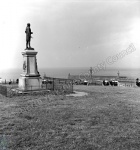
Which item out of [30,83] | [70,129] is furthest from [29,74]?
[70,129]

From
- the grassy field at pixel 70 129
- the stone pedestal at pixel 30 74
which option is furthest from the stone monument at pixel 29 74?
the grassy field at pixel 70 129

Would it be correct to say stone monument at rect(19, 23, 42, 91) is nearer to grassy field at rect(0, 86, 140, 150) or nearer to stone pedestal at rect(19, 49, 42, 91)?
stone pedestal at rect(19, 49, 42, 91)

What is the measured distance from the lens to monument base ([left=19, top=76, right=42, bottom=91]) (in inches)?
678

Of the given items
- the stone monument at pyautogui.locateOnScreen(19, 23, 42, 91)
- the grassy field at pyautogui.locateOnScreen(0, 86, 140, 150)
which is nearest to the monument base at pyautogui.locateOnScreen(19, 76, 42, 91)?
the stone monument at pyautogui.locateOnScreen(19, 23, 42, 91)

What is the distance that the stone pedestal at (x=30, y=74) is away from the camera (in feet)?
56.6

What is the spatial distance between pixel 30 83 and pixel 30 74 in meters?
0.77

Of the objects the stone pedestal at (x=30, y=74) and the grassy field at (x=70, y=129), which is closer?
the grassy field at (x=70, y=129)

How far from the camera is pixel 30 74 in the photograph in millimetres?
17438

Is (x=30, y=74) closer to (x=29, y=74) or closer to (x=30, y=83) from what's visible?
(x=29, y=74)

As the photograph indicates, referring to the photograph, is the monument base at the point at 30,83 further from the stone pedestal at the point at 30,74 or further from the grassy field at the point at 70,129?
the grassy field at the point at 70,129

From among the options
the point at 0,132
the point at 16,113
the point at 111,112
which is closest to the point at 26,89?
the point at 16,113

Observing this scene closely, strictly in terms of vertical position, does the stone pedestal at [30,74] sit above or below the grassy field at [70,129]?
above

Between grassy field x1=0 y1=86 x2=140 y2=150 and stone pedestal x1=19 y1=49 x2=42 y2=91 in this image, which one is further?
stone pedestal x1=19 y1=49 x2=42 y2=91

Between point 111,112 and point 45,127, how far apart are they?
3835 mm
